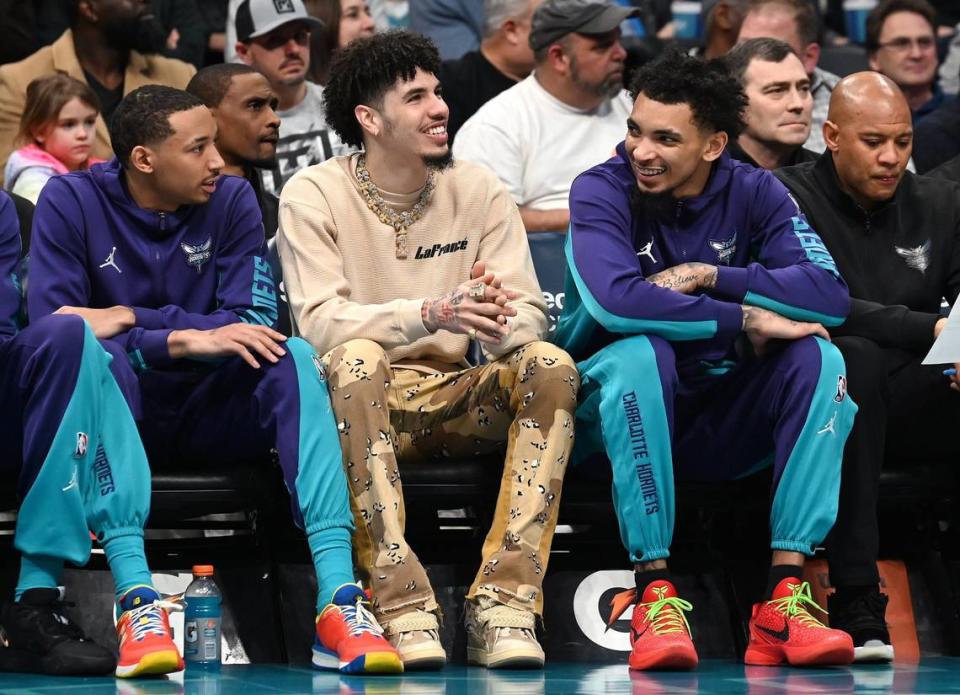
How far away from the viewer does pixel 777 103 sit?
5.76m

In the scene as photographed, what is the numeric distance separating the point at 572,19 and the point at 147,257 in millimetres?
2568

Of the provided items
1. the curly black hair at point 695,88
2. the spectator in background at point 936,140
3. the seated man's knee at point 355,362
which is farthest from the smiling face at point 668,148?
the spectator in background at point 936,140

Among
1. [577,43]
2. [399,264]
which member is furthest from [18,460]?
[577,43]

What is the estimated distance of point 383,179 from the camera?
471 centimetres

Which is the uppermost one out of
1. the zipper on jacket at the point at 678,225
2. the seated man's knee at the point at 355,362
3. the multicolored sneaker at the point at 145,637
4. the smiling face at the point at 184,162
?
the smiling face at the point at 184,162

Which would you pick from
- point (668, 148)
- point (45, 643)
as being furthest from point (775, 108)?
point (45, 643)

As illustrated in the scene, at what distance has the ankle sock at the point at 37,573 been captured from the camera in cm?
395

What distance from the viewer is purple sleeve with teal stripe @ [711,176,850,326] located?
441 centimetres

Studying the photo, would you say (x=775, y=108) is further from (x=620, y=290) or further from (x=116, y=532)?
(x=116, y=532)

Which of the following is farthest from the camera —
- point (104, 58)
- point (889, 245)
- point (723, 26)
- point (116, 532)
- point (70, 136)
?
point (723, 26)

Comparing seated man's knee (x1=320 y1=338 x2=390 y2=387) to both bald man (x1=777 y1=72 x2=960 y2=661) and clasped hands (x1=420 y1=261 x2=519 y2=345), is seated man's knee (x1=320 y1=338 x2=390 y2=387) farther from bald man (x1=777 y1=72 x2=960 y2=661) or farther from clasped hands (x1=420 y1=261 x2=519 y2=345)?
bald man (x1=777 y1=72 x2=960 y2=661)

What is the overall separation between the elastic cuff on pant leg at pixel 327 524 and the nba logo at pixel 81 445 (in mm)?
574

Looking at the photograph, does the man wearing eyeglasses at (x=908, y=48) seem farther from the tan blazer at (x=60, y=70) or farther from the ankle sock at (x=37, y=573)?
the ankle sock at (x=37, y=573)

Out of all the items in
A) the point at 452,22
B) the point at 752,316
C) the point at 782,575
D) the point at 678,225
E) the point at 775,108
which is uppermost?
the point at 452,22
